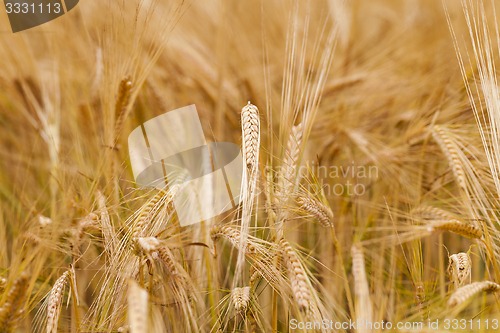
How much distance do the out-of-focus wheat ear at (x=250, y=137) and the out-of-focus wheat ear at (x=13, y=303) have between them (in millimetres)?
360

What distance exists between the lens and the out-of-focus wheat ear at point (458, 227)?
40.6 inches

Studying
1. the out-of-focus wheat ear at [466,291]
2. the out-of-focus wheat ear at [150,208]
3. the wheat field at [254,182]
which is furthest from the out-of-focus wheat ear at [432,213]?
the out-of-focus wheat ear at [150,208]

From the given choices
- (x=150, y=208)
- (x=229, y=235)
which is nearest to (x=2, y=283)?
(x=150, y=208)

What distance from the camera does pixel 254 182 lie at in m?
0.97

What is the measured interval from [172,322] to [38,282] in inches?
10.7

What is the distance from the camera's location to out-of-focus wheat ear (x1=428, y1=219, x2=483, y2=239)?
103 cm

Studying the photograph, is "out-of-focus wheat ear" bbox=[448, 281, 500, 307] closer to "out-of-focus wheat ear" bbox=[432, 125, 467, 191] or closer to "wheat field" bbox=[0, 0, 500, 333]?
"wheat field" bbox=[0, 0, 500, 333]

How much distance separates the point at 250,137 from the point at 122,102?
1.06ft

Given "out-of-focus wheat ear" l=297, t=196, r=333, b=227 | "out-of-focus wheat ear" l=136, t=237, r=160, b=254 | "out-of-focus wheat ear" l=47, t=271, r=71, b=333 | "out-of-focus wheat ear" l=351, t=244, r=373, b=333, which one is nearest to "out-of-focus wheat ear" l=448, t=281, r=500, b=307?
"out-of-focus wheat ear" l=351, t=244, r=373, b=333

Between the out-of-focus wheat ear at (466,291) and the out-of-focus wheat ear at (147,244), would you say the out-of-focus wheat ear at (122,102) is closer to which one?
the out-of-focus wheat ear at (147,244)

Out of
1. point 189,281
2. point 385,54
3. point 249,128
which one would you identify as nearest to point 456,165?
point 249,128

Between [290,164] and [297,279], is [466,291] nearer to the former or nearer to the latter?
[297,279]

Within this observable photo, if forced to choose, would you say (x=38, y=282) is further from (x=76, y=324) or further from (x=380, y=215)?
(x=380, y=215)

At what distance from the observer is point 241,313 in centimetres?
104
